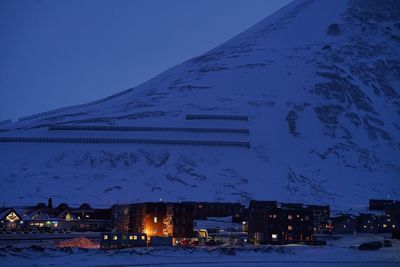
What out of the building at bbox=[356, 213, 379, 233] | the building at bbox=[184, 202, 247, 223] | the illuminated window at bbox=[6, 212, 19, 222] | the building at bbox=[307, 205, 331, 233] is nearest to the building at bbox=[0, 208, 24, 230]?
the illuminated window at bbox=[6, 212, 19, 222]

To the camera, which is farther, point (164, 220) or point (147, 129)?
point (147, 129)

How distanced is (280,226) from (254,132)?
56802mm

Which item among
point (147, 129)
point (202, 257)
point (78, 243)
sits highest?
point (147, 129)

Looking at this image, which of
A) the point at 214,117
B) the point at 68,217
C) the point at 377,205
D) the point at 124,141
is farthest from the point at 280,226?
the point at 214,117

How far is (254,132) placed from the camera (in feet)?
368

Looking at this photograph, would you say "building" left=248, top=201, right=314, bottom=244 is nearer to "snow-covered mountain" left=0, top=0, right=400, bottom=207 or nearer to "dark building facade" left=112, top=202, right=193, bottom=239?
"dark building facade" left=112, top=202, right=193, bottom=239

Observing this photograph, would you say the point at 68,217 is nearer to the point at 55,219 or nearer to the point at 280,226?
the point at 55,219

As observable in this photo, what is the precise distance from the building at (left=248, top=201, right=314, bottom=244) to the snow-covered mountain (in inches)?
1029

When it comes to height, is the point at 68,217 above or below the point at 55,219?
above

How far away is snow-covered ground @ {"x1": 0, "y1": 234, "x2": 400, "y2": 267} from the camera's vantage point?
39.6m

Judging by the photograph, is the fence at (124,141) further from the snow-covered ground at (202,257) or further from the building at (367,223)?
the snow-covered ground at (202,257)

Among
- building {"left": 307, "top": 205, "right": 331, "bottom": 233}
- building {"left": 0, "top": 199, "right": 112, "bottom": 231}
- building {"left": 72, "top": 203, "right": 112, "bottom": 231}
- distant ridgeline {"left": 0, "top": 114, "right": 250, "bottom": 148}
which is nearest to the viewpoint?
building {"left": 0, "top": 199, "right": 112, "bottom": 231}

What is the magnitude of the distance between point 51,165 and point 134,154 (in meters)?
12.4

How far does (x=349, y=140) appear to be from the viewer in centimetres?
11425
